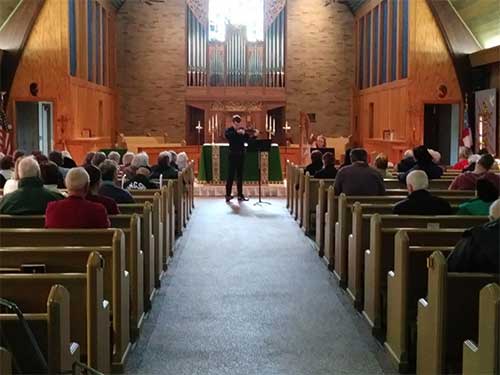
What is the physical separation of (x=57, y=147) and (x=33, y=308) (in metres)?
10.7

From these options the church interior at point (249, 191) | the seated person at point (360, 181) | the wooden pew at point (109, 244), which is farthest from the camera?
the seated person at point (360, 181)

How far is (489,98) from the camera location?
13188mm

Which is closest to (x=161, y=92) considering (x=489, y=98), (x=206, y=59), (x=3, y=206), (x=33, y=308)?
(x=206, y=59)

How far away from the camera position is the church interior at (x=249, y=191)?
3.69 metres

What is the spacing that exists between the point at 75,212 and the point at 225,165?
29.4ft

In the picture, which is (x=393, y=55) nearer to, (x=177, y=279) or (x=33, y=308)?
(x=177, y=279)

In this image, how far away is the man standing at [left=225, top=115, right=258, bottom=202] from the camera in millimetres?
11930

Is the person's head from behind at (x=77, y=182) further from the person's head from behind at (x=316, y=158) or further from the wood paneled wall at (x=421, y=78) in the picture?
the wood paneled wall at (x=421, y=78)

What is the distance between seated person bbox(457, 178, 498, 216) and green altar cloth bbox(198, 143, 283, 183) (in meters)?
8.06

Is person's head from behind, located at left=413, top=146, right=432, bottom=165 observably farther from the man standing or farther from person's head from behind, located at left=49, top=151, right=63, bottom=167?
the man standing

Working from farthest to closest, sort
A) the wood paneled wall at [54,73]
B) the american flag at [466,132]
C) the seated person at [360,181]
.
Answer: the american flag at [466,132] → the wood paneled wall at [54,73] → the seated person at [360,181]

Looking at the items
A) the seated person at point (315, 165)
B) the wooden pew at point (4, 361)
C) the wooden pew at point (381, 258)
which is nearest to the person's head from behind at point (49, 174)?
the wooden pew at point (381, 258)

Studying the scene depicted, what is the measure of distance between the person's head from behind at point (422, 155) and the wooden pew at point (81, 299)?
193 inches

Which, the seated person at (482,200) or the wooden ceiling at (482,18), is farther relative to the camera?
the wooden ceiling at (482,18)
